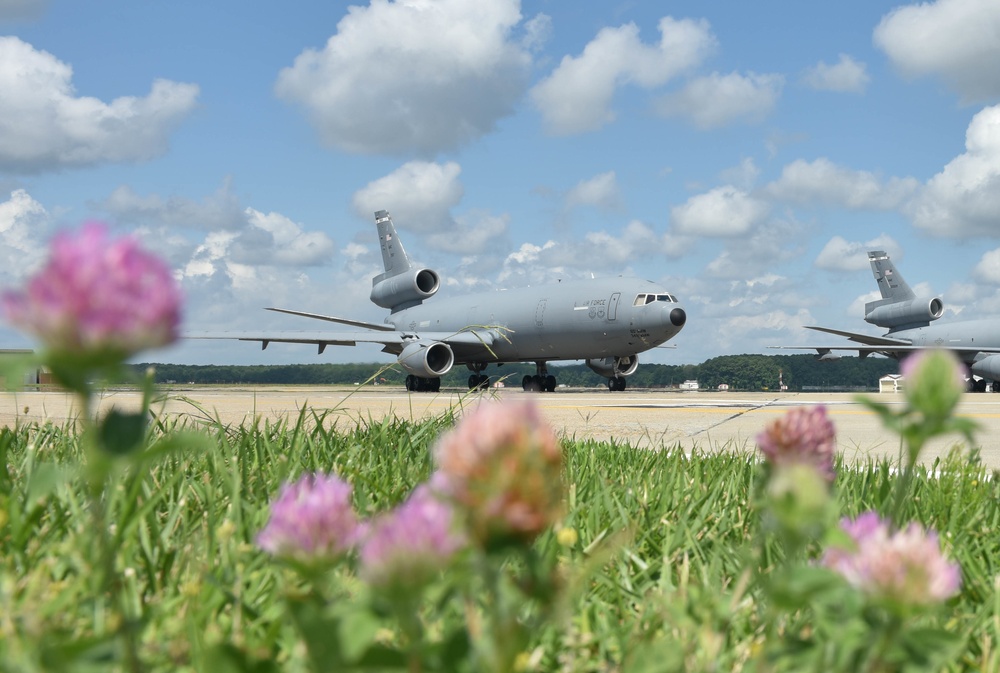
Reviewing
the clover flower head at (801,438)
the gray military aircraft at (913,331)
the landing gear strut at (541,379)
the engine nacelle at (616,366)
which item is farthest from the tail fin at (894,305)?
the clover flower head at (801,438)

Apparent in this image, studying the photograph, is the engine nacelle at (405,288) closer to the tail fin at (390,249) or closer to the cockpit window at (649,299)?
the tail fin at (390,249)

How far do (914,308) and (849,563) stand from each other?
39789 mm

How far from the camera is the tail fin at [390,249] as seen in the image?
3272 cm

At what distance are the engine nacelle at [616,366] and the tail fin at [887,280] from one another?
21.0 meters

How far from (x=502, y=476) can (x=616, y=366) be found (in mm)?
23361

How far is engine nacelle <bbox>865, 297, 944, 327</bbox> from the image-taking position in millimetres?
35656

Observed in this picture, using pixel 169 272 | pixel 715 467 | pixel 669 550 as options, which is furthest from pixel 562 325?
pixel 169 272

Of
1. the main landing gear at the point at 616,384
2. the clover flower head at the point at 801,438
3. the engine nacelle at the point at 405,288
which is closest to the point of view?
the clover flower head at the point at 801,438

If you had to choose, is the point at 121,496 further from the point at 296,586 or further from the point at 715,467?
the point at 715,467

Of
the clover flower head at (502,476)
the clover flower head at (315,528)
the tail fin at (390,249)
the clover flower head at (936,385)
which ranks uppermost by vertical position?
the tail fin at (390,249)

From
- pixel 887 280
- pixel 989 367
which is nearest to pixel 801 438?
pixel 989 367

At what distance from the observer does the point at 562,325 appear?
70.2 ft

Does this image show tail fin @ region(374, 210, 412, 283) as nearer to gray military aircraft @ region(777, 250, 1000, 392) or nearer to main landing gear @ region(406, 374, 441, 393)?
main landing gear @ region(406, 374, 441, 393)

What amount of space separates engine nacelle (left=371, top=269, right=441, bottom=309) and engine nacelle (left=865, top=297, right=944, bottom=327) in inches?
834
